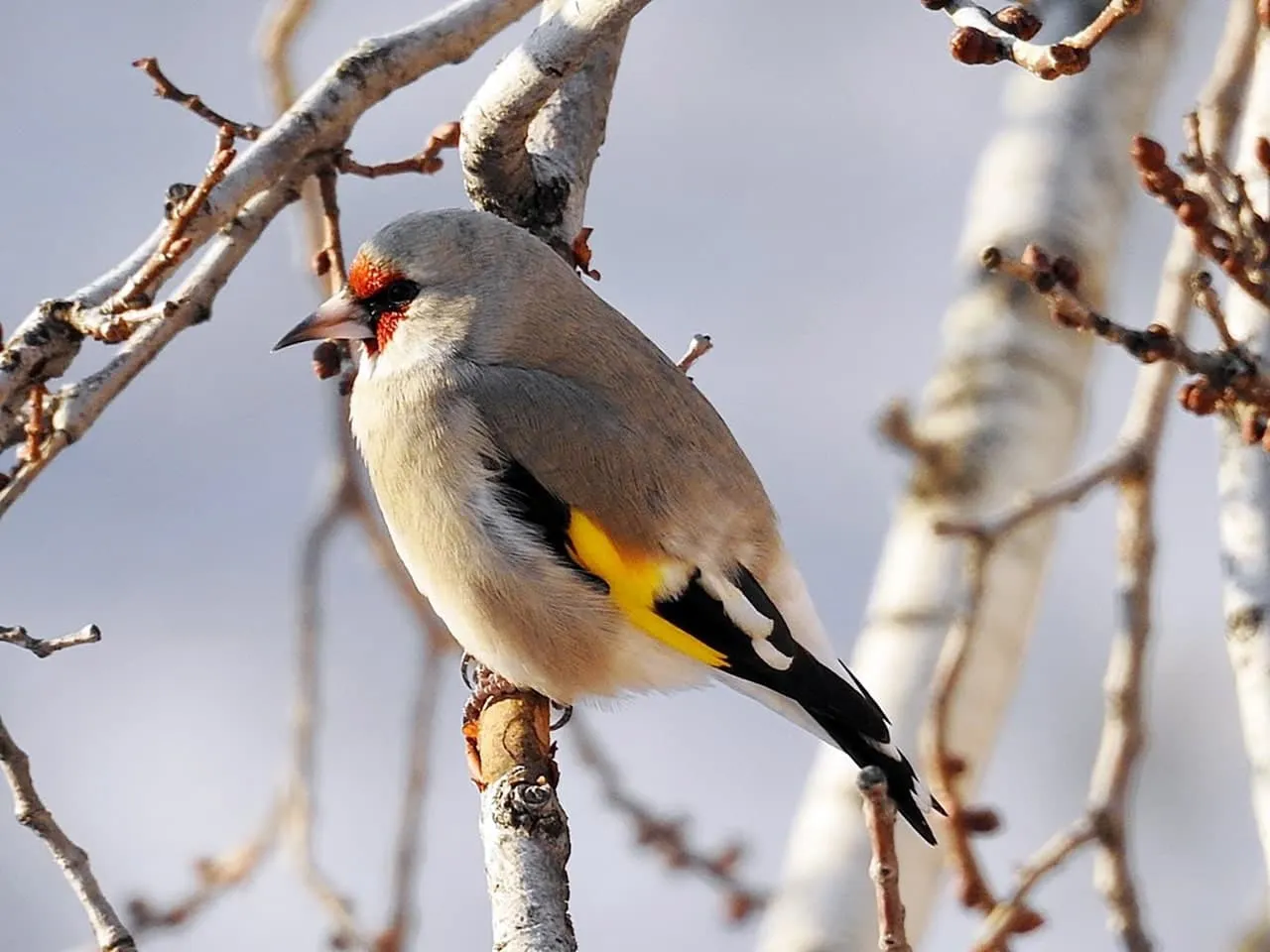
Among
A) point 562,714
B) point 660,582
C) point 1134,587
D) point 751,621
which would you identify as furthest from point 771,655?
point 1134,587

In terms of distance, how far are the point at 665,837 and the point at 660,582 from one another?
53.7 inches

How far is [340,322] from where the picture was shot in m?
3.24

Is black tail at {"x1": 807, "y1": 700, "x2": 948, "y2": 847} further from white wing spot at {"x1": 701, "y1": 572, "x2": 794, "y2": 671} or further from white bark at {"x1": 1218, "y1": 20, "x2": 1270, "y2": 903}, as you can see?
white bark at {"x1": 1218, "y1": 20, "x2": 1270, "y2": 903}

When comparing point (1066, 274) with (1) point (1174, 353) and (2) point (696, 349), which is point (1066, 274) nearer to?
(1) point (1174, 353)

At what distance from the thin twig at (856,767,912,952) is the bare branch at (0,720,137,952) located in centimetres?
82

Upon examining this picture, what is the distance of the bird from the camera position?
9.91 feet

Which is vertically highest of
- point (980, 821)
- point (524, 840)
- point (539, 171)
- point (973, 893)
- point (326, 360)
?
point (539, 171)

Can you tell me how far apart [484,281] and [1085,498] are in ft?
3.71

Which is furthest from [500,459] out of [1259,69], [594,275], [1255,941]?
[1255,941]

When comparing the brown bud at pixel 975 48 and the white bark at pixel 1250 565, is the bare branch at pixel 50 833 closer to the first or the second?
the brown bud at pixel 975 48

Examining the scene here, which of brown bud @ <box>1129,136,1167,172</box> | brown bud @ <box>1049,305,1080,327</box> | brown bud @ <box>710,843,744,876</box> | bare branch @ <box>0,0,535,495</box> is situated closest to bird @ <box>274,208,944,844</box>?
bare branch @ <box>0,0,535,495</box>

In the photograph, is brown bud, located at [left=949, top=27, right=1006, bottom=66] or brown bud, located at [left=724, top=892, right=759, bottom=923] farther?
brown bud, located at [left=724, top=892, right=759, bottom=923]

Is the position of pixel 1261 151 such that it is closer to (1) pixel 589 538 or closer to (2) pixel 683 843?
(1) pixel 589 538

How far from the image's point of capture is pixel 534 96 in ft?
9.25
